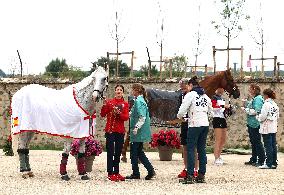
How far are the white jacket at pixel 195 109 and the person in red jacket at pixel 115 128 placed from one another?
112 centimetres

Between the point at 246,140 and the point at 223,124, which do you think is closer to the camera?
the point at 223,124

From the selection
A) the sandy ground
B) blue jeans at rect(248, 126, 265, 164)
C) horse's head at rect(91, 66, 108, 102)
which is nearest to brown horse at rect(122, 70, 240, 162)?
blue jeans at rect(248, 126, 265, 164)

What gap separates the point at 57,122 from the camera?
11602 millimetres

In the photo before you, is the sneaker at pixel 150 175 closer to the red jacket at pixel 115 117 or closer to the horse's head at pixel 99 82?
the red jacket at pixel 115 117

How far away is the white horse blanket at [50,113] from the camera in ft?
37.9

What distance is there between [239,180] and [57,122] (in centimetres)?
332

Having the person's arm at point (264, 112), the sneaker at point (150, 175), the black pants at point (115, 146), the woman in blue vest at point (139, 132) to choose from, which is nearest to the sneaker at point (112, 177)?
the black pants at point (115, 146)

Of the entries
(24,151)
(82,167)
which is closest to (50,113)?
(24,151)

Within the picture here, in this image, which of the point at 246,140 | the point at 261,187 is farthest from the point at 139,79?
the point at 261,187

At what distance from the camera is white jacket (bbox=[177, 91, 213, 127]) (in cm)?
1082

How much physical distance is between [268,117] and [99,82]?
4.38 meters

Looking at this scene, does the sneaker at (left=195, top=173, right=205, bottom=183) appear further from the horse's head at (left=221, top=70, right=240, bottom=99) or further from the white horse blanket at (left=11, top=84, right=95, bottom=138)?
the horse's head at (left=221, top=70, right=240, bottom=99)

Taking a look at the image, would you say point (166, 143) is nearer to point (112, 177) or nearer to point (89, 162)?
point (89, 162)

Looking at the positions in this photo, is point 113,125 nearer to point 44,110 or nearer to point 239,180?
point 44,110
